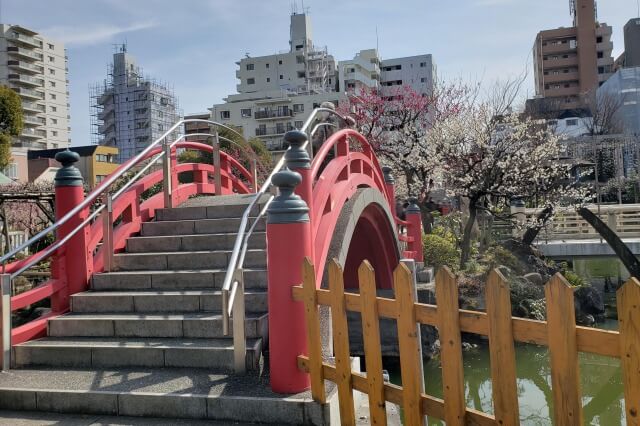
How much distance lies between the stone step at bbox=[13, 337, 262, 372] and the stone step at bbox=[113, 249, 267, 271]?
3.67 ft

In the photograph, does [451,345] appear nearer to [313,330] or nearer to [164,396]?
[313,330]

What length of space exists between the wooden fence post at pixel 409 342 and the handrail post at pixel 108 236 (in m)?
3.59

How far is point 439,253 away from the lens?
15633 mm

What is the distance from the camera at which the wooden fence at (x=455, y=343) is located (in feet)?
7.95

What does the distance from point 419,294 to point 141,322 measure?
7.28 m

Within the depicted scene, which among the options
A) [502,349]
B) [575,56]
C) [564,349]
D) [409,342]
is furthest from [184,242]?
[575,56]

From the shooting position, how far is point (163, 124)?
249 feet

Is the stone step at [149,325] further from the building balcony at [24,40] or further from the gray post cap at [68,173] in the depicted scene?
the building balcony at [24,40]

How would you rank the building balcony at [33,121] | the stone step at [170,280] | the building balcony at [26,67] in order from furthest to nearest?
the building balcony at [33,121], the building balcony at [26,67], the stone step at [170,280]

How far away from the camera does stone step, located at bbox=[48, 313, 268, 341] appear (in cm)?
466

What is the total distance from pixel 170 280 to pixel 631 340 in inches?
166

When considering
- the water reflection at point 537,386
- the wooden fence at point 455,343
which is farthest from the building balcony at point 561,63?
the wooden fence at point 455,343

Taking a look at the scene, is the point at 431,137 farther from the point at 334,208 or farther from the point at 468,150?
the point at 334,208

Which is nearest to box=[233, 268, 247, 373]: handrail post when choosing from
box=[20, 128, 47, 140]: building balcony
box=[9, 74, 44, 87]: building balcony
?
box=[20, 128, 47, 140]: building balcony
